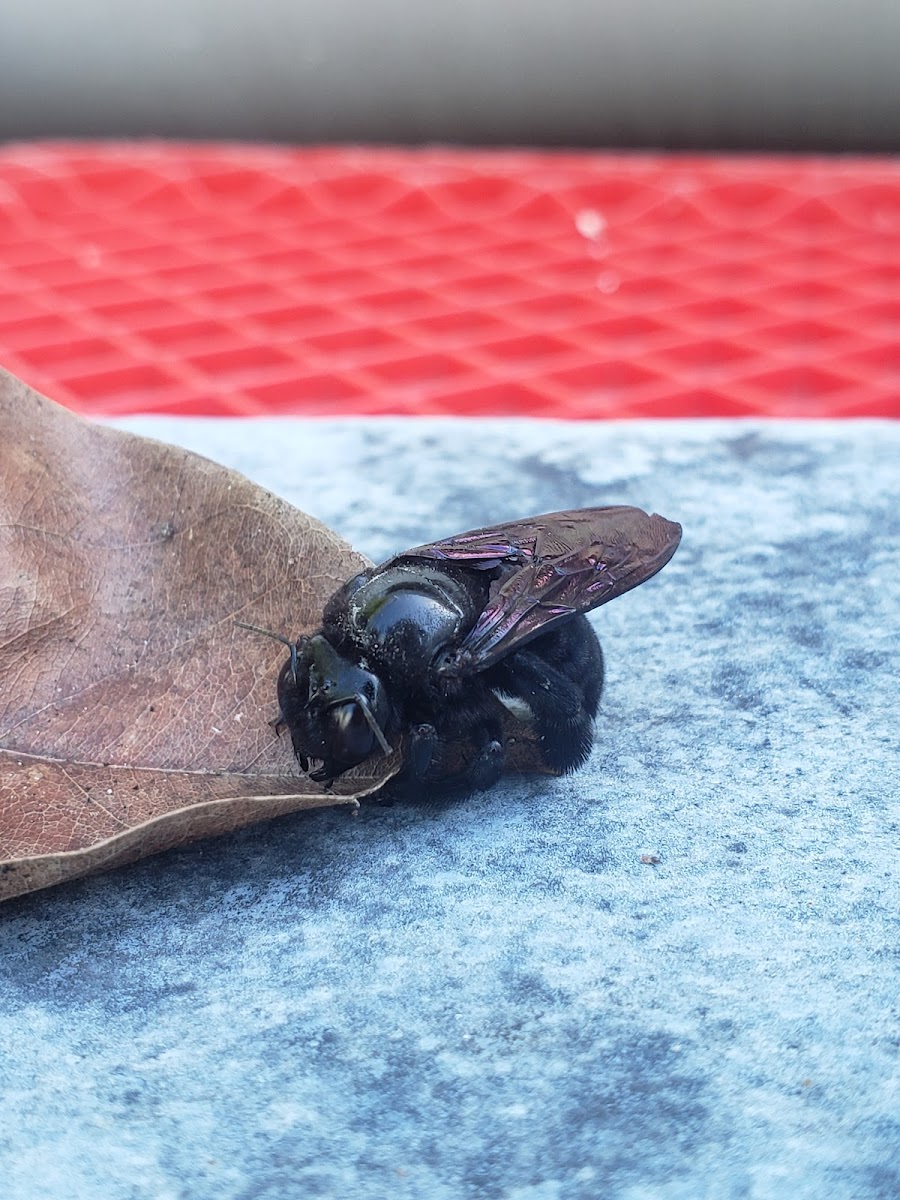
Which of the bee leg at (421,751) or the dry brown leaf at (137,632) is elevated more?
the dry brown leaf at (137,632)

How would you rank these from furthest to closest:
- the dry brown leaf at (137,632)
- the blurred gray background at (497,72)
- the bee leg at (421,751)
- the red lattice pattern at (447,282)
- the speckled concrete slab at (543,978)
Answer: the blurred gray background at (497,72), the red lattice pattern at (447,282), the bee leg at (421,751), the dry brown leaf at (137,632), the speckled concrete slab at (543,978)

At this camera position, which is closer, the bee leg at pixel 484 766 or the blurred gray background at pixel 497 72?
the bee leg at pixel 484 766

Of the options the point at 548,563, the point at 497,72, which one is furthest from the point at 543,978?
the point at 497,72

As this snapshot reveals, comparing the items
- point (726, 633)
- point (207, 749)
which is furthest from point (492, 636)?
point (726, 633)

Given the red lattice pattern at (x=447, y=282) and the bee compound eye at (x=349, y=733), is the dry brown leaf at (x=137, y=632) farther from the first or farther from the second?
the red lattice pattern at (x=447, y=282)

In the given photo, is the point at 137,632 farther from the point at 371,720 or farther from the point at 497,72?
the point at 497,72

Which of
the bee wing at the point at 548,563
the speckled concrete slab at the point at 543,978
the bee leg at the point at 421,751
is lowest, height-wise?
the speckled concrete slab at the point at 543,978

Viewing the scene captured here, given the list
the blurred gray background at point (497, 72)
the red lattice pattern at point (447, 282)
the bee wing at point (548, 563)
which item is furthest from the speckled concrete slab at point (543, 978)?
the blurred gray background at point (497, 72)
